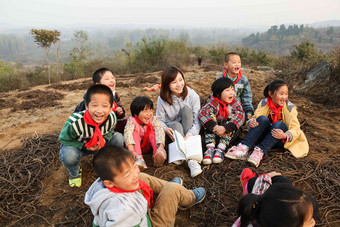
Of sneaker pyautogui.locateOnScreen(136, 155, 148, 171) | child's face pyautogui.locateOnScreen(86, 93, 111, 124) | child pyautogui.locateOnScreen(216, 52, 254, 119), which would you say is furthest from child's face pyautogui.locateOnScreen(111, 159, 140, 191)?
child pyautogui.locateOnScreen(216, 52, 254, 119)

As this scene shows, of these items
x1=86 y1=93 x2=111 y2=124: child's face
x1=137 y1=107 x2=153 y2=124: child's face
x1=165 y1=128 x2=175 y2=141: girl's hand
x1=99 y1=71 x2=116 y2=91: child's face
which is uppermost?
x1=99 y1=71 x2=116 y2=91: child's face

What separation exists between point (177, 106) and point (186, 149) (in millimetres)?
748

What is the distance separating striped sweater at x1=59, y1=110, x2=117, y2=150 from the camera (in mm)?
2107

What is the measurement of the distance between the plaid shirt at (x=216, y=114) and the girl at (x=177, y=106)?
18cm

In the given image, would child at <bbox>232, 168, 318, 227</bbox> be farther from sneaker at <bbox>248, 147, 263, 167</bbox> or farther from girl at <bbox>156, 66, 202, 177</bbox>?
girl at <bbox>156, 66, 202, 177</bbox>

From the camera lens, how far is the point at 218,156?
2541mm

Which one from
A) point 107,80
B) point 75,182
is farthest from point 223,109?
point 75,182

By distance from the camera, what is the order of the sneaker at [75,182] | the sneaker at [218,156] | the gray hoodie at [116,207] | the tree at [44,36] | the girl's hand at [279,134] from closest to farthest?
the gray hoodie at [116,207], the sneaker at [75,182], the girl's hand at [279,134], the sneaker at [218,156], the tree at [44,36]

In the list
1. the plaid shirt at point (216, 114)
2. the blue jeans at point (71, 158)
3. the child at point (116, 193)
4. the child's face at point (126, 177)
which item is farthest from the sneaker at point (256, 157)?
the blue jeans at point (71, 158)

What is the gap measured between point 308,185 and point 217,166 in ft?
3.01

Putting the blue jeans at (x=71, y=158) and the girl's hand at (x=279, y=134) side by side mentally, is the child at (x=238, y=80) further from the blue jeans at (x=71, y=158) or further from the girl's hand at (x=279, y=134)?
the blue jeans at (x=71, y=158)

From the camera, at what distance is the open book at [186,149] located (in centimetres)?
243

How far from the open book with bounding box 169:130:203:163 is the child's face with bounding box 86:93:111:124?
2.90 feet

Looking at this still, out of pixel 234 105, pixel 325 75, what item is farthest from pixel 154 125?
pixel 325 75
